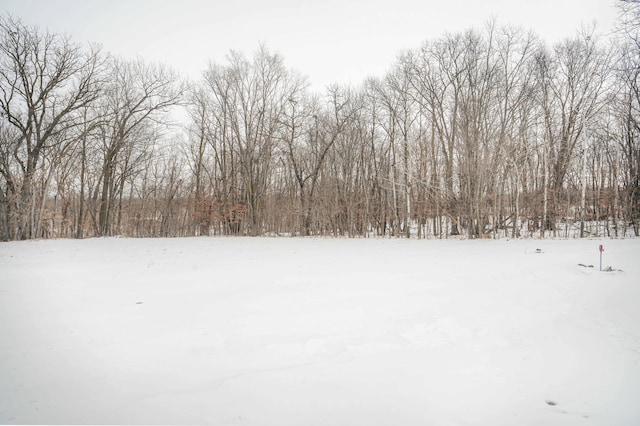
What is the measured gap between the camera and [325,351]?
9.76 feet

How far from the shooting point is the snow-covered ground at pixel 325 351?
2.10 metres

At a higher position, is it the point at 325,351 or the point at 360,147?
the point at 360,147

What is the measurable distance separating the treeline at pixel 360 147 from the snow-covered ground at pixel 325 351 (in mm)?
11532

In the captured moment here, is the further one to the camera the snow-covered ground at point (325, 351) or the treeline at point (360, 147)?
the treeline at point (360, 147)

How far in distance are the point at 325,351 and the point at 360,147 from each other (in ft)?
66.8

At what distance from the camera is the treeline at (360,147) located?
1536cm

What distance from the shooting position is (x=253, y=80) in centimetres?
2148

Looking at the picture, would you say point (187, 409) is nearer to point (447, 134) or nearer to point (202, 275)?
point (202, 275)

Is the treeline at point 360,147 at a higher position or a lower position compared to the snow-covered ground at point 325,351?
higher

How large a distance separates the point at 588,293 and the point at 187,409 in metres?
5.67

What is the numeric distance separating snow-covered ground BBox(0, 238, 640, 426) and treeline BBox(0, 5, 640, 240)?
37.8 feet

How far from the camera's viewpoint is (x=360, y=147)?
22.2m

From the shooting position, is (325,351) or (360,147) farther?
(360,147)

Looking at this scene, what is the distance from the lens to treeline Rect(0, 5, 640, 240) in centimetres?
1536
